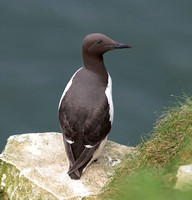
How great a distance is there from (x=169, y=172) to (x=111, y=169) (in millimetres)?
1129

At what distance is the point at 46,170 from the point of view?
500cm

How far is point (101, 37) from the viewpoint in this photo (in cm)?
528

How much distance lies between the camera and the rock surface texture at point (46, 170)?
4.71 metres

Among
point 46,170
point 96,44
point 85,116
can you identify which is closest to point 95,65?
point 96,44

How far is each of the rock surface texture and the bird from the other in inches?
6.4

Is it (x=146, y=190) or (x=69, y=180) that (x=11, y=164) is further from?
(x=146, y=190)

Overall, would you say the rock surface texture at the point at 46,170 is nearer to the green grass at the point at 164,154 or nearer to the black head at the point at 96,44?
the green grass at the point at 164,154

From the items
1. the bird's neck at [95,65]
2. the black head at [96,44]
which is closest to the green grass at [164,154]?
the bird's neck at [95,65]

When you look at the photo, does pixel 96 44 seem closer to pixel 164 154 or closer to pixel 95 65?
pixel 95 65

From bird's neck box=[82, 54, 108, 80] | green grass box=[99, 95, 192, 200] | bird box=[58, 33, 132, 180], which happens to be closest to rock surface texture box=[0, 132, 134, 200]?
bird box=[58, 33, 132, 180]

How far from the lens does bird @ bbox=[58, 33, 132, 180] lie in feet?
15.9

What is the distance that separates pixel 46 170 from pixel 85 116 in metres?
0.79

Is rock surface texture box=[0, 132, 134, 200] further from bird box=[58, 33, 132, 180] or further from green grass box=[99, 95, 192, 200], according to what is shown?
green grass box=[99, 95, 192, 200]

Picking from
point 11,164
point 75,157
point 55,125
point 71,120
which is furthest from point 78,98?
point 55,125
